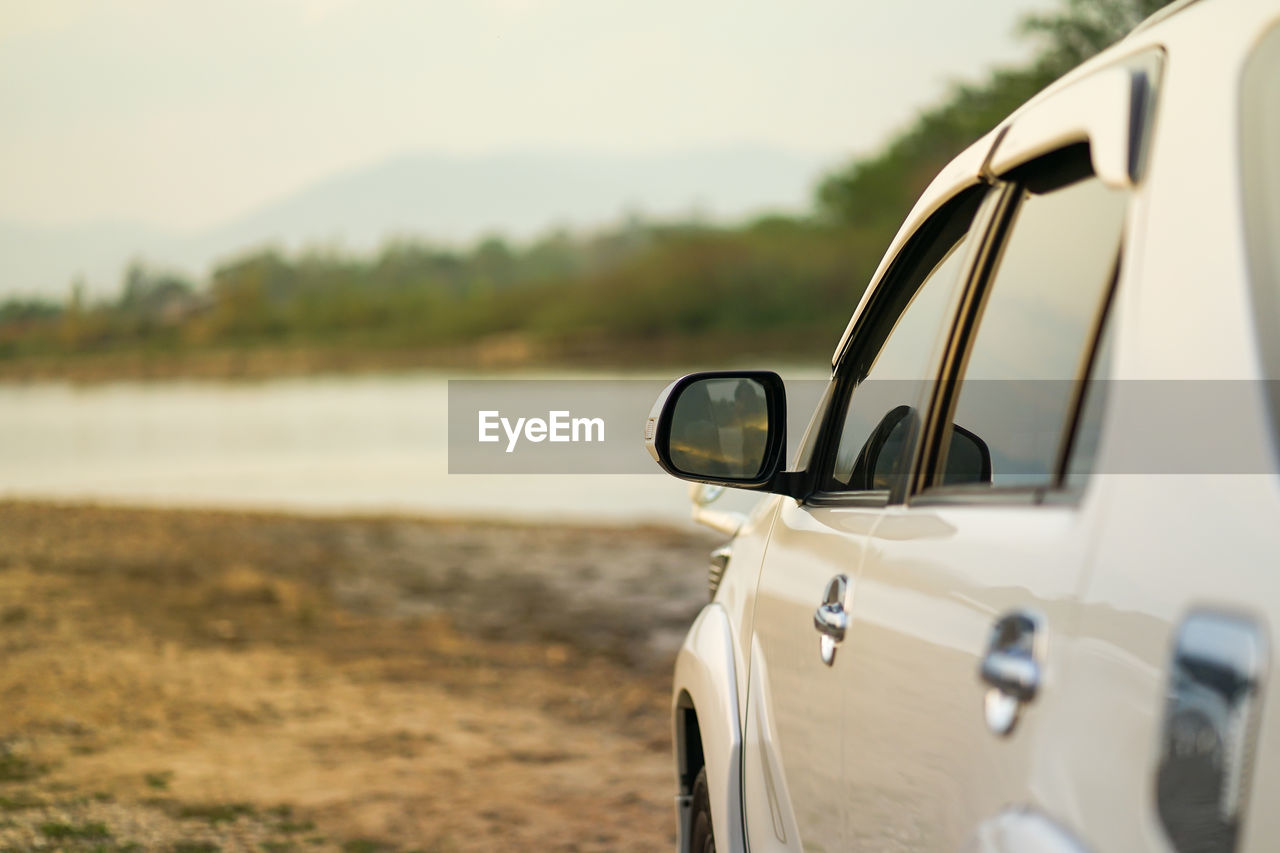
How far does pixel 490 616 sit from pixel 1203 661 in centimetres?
1105

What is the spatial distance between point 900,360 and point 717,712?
31.9 inches

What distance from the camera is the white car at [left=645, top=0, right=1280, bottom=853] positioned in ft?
3.53

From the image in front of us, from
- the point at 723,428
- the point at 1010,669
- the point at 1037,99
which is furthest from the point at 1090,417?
the point at 723,428

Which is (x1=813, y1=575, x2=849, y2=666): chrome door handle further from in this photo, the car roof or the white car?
the car roof

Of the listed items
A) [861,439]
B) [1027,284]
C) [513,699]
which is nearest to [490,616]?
[513,699]

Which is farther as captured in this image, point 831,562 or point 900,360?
point 900,360

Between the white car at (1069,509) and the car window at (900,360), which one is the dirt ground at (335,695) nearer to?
the car window at (900,360)

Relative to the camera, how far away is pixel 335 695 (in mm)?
8430

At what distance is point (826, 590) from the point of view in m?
2.01

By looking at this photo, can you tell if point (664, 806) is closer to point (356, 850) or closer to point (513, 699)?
point (356, 850)

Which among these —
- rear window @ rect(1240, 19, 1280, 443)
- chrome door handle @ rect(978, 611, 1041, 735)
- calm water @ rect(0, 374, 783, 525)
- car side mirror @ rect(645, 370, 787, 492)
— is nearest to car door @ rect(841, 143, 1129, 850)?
chrome door handle @ rect(978, 611, 1041, 735)

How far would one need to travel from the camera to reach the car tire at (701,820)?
2.82 meters

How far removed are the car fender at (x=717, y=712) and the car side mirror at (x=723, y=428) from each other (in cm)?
43

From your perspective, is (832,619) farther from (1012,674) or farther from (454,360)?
(454,360)
